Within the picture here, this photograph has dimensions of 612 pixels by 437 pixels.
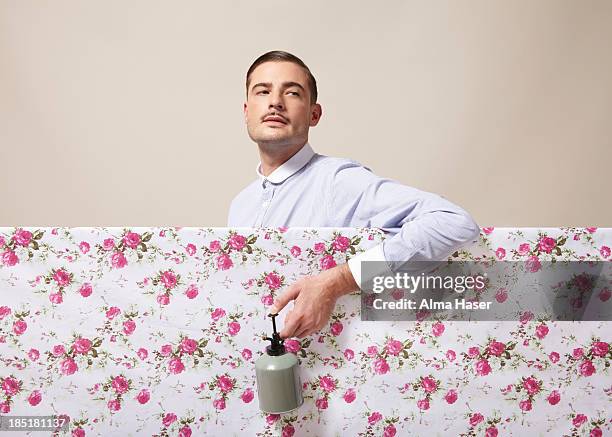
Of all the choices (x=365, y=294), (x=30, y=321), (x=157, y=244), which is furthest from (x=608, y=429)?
(x=30, y=321)

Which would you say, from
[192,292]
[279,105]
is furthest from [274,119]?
[192,292]

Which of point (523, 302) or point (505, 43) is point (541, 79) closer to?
point (505, 43)

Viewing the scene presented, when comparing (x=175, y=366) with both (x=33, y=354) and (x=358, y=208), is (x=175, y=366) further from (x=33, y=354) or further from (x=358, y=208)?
(x=358, y=208)

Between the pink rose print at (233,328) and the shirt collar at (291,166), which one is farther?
the shirt collar at (291,166)

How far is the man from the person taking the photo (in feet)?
4.98

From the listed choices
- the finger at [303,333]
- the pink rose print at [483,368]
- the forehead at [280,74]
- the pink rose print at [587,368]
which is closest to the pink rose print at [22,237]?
the finger at [303,333]

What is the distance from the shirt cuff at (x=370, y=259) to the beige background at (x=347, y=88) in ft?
4.91

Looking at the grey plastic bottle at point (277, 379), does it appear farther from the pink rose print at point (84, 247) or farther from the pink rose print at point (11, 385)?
the pink rose print at point (11, 385)

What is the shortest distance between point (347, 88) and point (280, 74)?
1053 mm

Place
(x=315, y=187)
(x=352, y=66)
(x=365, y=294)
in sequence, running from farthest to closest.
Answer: (x=352, y=66), (x=315, y=187), (x=365, y=294)

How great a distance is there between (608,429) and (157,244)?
3.95ft

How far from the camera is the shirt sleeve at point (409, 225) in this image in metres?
1.50

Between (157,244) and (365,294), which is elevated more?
(157,244)

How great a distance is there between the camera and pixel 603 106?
302 cm
